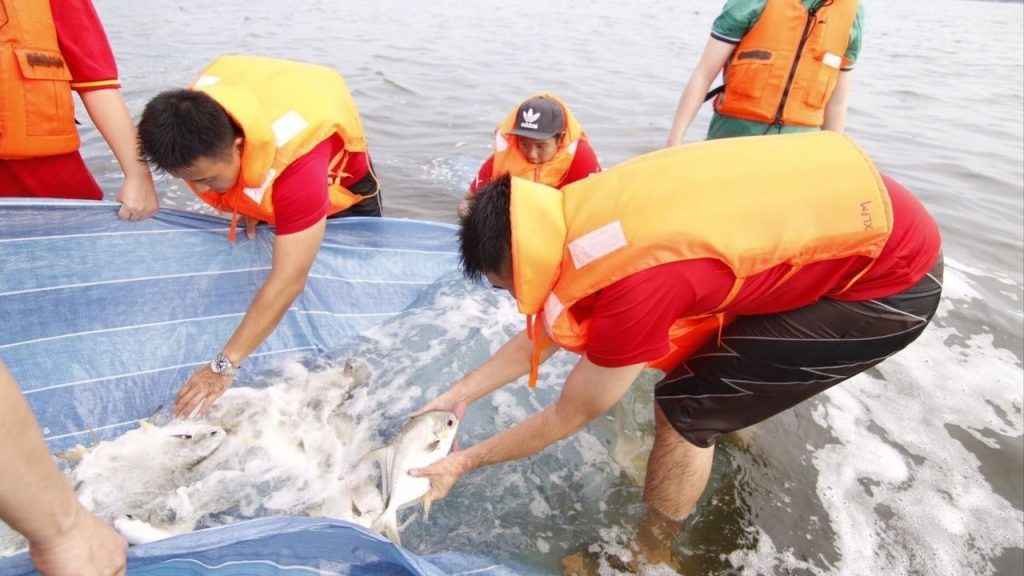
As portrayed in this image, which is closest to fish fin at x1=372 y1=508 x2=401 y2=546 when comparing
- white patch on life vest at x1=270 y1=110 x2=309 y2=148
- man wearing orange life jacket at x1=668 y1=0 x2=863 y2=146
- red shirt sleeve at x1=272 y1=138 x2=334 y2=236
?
red shirt sleeve at x1=272 y1=138 x2=334 y2=236

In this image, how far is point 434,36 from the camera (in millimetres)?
15047

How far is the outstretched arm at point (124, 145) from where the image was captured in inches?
112

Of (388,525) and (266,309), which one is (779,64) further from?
(388,525)

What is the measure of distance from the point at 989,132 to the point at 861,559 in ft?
29.9

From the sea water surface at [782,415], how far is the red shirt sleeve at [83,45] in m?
1.91

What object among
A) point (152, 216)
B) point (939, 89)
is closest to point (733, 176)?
point (152, 216)

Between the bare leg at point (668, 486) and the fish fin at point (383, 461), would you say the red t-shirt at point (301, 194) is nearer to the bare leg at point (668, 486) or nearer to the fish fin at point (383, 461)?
the fish fin at point (383, 461)

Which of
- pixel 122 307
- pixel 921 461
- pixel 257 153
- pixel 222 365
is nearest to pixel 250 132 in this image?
pixel 257 153

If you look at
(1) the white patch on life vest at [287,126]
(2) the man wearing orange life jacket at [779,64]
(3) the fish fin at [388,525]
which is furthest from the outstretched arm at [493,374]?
(2) the man wearing orange life jacket at [779,64]

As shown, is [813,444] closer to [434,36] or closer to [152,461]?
[152,461]

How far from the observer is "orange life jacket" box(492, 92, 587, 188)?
439cm

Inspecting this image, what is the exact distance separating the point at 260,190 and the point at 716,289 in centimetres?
209

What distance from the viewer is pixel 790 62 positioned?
3.78 m

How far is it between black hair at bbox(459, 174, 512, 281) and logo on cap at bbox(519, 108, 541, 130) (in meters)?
2.37
